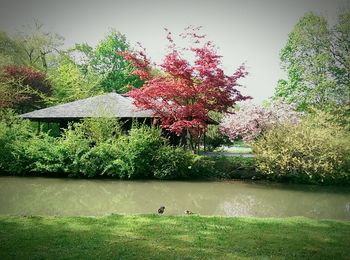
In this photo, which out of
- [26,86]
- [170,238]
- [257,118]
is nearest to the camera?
[170,238]

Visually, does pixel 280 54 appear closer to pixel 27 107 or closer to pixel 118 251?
pixel 27 107

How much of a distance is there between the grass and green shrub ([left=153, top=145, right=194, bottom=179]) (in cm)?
879

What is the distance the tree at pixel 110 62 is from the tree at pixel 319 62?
20.5m

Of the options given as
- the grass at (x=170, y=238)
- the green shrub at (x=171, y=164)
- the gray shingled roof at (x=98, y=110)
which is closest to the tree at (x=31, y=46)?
the gray shingled roof at (x=98, y=110)

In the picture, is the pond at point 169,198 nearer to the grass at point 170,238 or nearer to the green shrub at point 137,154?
the green shrub at point 137,154

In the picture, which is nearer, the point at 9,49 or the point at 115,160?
the point at 115,160

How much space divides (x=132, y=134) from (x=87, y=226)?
35.0 feet

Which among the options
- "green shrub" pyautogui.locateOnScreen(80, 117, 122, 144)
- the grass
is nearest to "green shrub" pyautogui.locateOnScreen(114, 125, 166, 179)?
"green shrub" pyautogui.locateOnScreen(80, 117, 122, 144)

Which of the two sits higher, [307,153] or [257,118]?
[257,118]

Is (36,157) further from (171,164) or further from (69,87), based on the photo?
(69,87)

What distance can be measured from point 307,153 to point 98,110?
12501mm

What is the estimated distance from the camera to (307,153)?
Answer: 16703mm

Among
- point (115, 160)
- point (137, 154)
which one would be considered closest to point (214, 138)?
point (137, 154)

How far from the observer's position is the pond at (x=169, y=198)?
11711 millimetres
